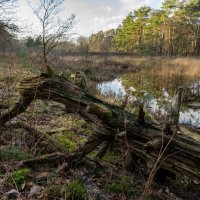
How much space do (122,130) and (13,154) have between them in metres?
1.59

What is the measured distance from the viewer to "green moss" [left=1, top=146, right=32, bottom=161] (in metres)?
4.02

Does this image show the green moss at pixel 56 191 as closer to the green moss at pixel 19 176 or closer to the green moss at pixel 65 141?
the green moss at pixel 19 176

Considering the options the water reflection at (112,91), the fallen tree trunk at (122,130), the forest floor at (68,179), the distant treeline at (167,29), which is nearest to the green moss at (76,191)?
the forest floor at (68,179)

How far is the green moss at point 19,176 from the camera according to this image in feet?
10.9

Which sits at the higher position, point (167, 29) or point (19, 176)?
point (167, 29)

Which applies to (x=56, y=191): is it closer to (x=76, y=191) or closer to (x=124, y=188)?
(x=76, y=191)

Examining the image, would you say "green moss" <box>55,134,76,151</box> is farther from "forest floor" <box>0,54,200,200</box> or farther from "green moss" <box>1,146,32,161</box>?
"green moss" <box>1,146,32,161</box>

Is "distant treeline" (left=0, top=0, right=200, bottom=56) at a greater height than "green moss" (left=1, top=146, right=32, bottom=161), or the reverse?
"distant treeline" (left=0, top=0, right=200, bottom=56)

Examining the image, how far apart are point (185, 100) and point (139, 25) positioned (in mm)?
50087

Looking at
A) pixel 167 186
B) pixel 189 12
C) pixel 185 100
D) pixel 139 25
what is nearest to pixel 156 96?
pixel 185 100

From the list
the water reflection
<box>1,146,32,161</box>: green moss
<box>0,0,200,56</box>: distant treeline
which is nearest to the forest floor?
<box>1,146,32,161</box>: green moss

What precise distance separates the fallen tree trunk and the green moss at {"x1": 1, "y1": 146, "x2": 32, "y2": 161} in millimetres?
736

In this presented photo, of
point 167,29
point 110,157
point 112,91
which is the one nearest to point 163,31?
point 167,29

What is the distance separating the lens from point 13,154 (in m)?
4.11
